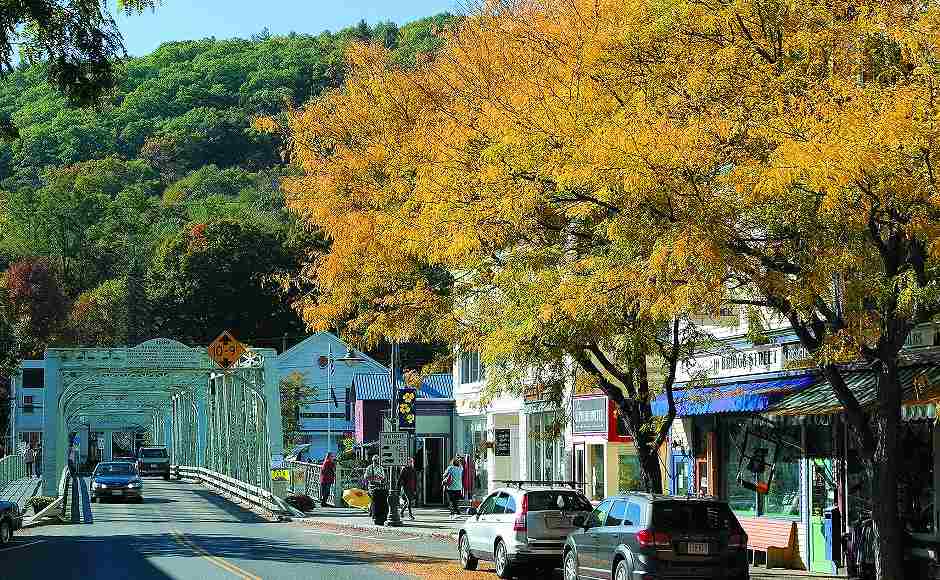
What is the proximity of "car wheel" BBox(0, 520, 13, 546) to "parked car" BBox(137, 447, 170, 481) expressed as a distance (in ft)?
168

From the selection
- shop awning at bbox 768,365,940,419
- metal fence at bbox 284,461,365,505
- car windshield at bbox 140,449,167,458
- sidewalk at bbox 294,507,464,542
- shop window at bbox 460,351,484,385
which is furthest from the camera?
car windshield at bbox 140,449,167,458

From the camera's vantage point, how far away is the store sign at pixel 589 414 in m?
35.5

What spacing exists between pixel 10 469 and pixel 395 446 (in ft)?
49.7

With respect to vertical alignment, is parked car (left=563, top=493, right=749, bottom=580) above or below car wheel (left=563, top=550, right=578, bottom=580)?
above

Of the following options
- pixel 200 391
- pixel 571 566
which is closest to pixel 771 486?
pixel 571 566

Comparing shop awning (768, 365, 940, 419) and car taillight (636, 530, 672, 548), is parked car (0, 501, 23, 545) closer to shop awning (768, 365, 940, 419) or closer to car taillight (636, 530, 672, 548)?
car taillight (636, 530, 672, 548)

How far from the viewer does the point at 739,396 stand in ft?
83.3

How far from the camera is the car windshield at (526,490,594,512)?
24156 millimetres

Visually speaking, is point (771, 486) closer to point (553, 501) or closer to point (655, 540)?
point (553, 501)

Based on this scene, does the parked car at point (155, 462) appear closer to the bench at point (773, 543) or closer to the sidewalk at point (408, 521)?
the sidewalk at point (408, 521)

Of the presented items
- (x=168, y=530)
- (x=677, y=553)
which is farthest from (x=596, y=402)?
(x=677, y=553)

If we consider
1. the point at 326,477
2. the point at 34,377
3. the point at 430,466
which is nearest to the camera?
the point at 326,477

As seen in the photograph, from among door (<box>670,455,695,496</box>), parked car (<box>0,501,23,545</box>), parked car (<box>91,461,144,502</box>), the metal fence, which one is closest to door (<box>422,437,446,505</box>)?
the metal fence

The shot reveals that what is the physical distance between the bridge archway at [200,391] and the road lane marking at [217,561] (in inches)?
458
